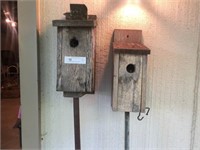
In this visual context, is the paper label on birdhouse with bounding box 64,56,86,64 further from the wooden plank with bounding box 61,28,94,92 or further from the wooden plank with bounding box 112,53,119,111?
the wooden plank with bounding box 112,53,119,111

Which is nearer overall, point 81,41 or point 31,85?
point 81,41

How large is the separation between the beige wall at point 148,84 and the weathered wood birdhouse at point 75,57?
0.81 ft

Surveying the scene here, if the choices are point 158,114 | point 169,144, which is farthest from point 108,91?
point 169,144

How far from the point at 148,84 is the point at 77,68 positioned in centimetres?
43

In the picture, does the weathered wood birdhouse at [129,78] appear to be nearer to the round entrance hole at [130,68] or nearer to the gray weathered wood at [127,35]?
the round entrance hole at [130,68]

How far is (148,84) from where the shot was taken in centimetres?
132

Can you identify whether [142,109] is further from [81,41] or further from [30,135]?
[30,135]

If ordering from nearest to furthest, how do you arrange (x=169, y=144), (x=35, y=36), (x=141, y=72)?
(x=141, y=72), (x=35, y=36), (x=169, y=144)

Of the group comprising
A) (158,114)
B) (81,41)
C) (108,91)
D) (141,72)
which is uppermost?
(81,41)

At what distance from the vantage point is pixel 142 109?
105 cm

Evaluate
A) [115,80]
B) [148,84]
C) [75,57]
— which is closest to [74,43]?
[75,57]

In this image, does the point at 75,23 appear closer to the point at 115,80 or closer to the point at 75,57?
the point at 75,57

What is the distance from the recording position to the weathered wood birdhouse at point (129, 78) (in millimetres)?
1018

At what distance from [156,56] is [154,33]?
0.11 m
